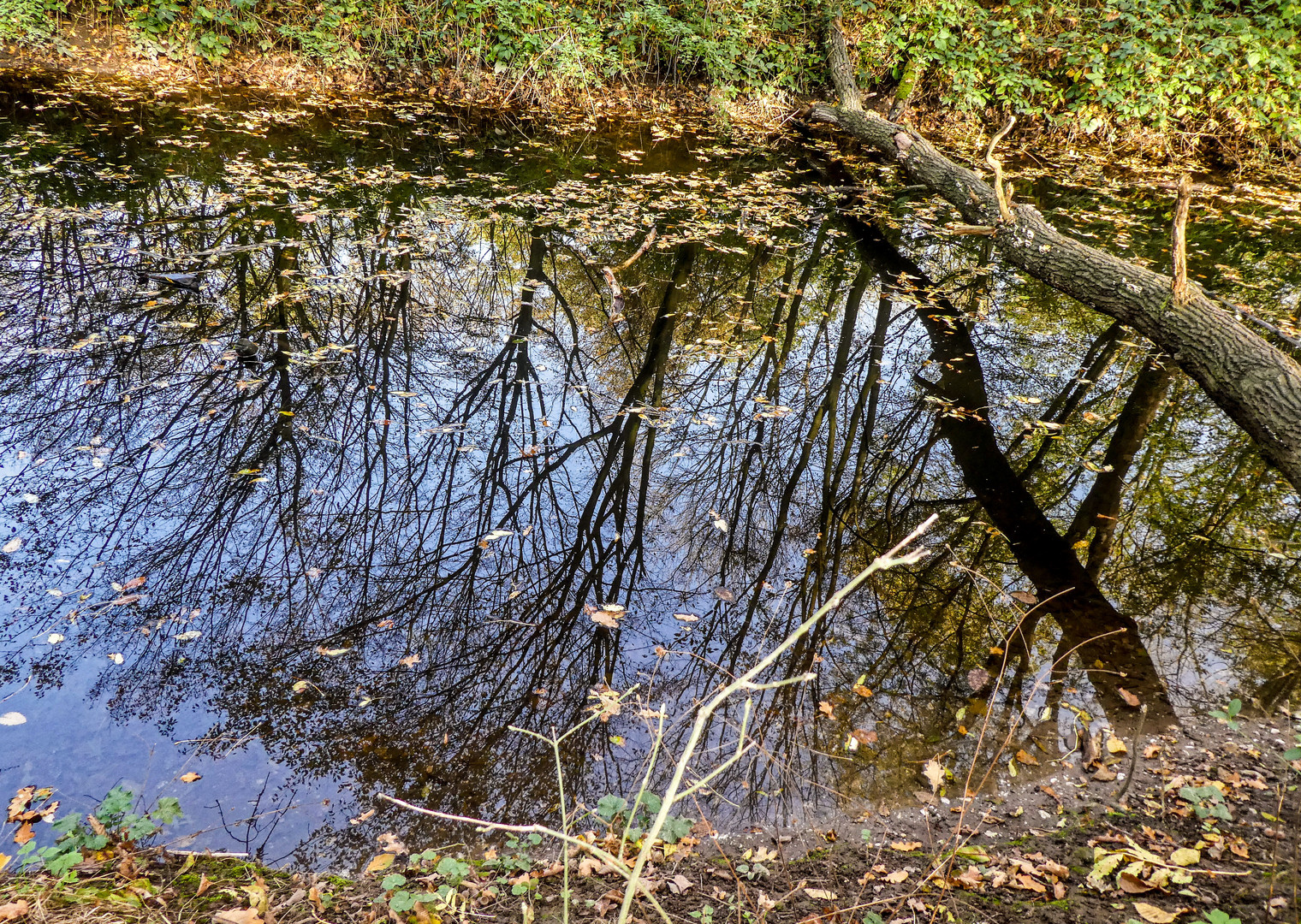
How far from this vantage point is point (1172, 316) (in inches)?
211

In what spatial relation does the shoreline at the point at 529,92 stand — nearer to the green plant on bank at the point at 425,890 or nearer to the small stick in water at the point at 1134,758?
the small stick in water at the point at 1134,758

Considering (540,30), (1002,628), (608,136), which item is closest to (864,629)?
(1002,628)

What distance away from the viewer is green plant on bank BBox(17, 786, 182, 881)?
89.9 inches

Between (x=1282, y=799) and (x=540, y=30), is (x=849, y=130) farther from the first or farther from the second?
(x=1282, y=799)

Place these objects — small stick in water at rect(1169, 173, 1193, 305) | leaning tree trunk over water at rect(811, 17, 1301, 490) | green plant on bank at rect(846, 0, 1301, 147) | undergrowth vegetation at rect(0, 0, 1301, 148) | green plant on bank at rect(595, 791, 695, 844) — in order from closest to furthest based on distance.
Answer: green plant on bank at rect(595, 791, 695, 844)
leaning tree trunk over water at rect(811, 17, 1301, 490)
small stick in water at rect(1169, 173, 1193, 305)
undergrowth vegetation at rect(0, 0, 1301, 148)
green plant on bank at rect(846, 0, 1301, 147)

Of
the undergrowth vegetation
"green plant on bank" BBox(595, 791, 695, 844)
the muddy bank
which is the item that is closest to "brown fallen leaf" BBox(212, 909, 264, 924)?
the muddy bank

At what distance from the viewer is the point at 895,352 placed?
6.38m

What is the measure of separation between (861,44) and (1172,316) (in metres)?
10.5

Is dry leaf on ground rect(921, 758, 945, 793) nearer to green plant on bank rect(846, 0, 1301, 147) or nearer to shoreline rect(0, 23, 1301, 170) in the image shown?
shoreline rect(0, 23, 1301, 170)

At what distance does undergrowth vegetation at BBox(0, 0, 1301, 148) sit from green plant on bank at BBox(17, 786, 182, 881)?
41.3 ft

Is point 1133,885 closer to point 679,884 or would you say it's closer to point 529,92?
point 679,884

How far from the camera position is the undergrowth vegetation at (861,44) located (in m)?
12.0

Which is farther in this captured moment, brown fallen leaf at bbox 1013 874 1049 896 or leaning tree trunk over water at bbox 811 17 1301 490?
leaning tree trunk over water at bbox 811 17 1301 490

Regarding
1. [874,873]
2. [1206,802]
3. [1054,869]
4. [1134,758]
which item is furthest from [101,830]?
[1206,802]
